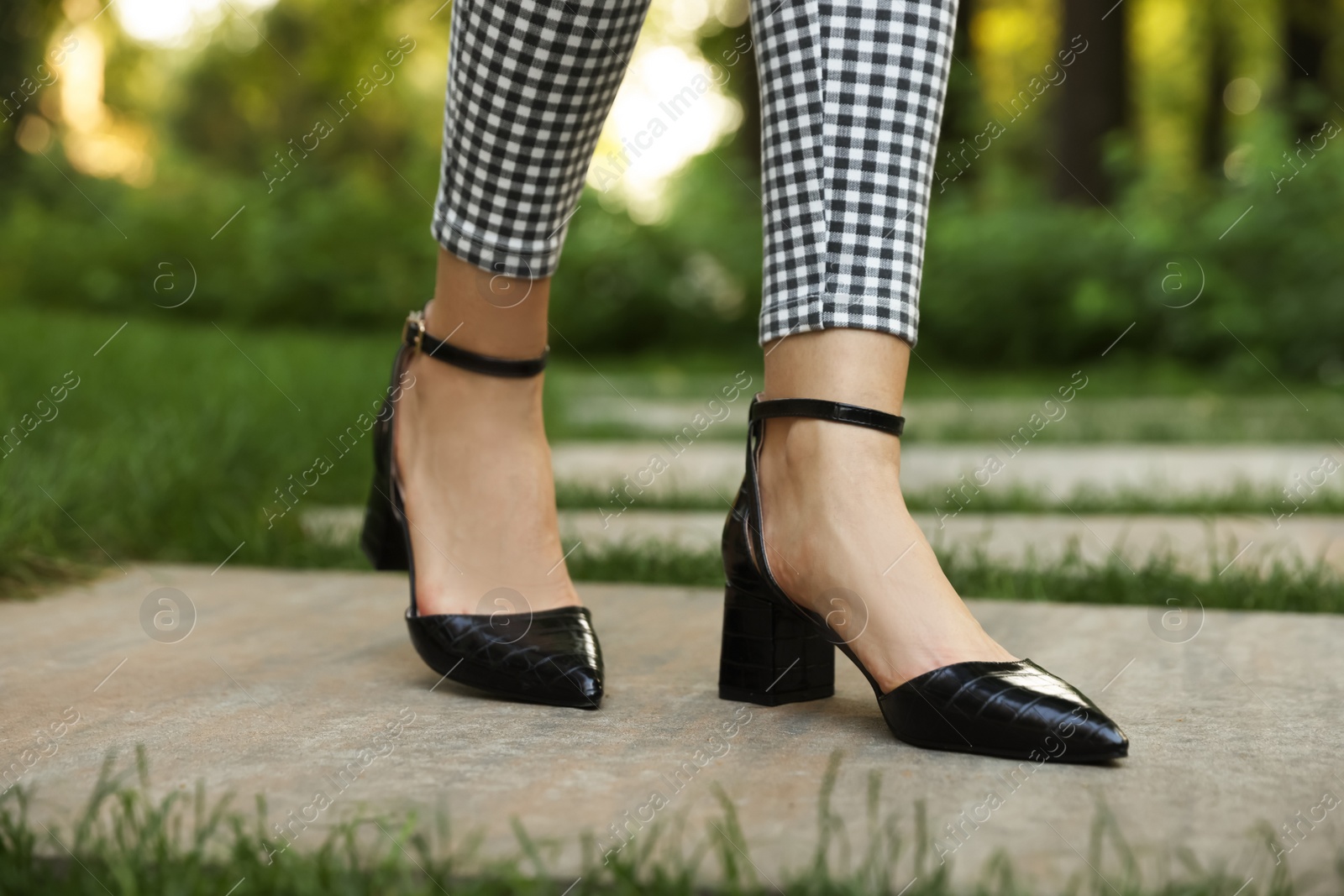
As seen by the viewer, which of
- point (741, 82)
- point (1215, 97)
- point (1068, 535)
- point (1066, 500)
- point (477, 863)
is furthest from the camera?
point (1215, 97)

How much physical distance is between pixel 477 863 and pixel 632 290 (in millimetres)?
7708

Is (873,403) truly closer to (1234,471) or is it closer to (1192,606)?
(1192,606)

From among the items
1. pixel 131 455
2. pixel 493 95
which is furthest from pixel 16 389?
pixel 493 95

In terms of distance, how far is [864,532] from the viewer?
1.06 meters

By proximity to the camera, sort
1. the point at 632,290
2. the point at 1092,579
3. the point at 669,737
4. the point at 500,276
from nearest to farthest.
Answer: the point at 669,737 < the point at 500,276 < the point at 1092,579 < the point at 632,290

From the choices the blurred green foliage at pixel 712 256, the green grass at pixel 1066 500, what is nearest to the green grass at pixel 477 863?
the green grass at pixel 1066 500

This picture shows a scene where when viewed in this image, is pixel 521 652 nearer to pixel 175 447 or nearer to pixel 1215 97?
pixel 175 447

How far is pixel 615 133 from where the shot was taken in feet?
42.3

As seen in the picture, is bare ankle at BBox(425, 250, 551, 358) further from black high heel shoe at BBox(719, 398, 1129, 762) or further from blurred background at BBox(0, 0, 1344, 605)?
blurred background at BBox(0, 0, 1344, 605)

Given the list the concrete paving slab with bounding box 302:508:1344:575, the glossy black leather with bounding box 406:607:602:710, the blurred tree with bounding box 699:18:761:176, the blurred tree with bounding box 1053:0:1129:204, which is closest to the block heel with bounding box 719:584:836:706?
the glossy black leather with bounding box 406:607:602:710

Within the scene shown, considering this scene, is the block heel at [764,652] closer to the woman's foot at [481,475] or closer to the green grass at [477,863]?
the woman's foot at [481,475]

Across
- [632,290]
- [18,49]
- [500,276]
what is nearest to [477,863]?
[500,276]

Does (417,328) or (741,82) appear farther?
(741,82)

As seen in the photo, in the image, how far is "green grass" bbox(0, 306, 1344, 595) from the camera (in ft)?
6.04
